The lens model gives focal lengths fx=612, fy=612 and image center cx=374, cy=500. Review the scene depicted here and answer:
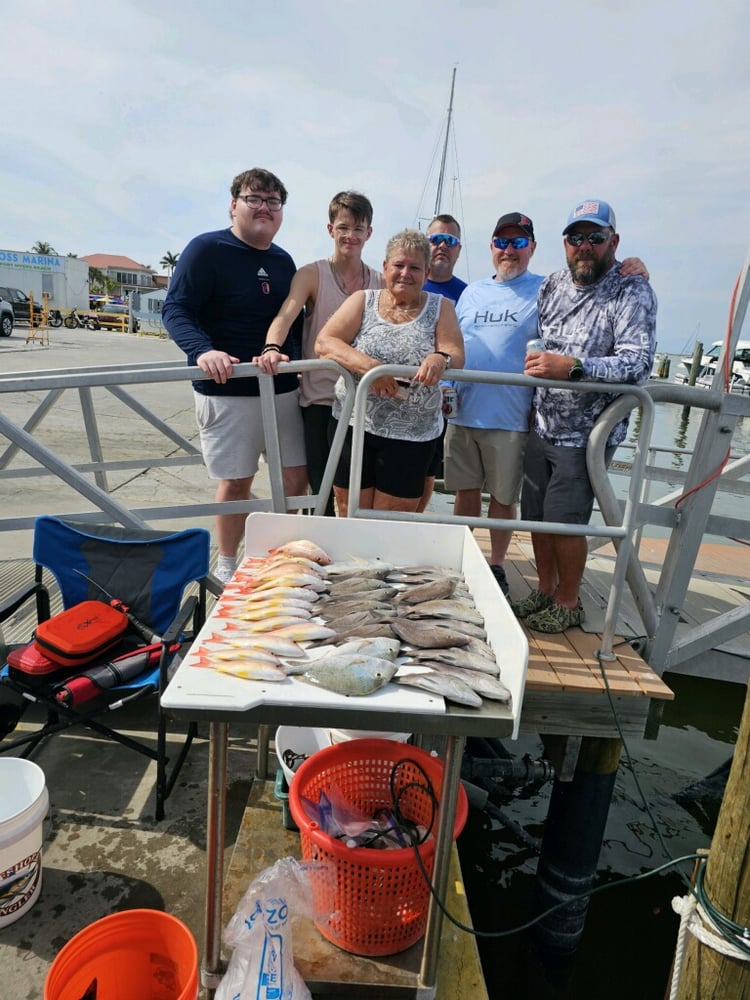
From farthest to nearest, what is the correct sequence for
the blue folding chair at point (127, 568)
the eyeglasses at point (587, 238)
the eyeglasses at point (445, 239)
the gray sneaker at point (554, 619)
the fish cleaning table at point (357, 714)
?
the eyeglasses at point (445, 239), the blue folding chair at point (127, 568), the gray sneaker at point (554, 619), the eyeglasses at point (587, 238), the fish cleaning table at point (357, 714)

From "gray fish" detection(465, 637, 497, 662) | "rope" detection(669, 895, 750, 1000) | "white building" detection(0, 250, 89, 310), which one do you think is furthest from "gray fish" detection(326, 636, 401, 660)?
"white building" detection(0, 250, 89, 310)

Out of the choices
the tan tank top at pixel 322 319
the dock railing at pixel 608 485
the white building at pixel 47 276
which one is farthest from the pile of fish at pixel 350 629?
the white building at pixel 47 276

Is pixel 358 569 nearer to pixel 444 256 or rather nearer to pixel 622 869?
pixel 444 256

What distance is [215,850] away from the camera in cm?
183

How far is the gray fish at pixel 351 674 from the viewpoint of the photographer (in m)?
Result: 1.65

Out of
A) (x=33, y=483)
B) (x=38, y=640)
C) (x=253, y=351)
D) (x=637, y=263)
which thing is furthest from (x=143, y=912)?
(x=33, y=483)

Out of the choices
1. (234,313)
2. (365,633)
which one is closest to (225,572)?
(234,313)

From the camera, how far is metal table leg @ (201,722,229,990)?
177cm

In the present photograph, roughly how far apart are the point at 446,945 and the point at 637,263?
2.95 m

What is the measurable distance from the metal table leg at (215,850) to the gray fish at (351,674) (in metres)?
0.29

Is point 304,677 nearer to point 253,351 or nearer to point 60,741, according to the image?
point 60,741

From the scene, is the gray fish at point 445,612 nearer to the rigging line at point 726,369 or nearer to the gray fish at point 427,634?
the gray fish at point 427,634

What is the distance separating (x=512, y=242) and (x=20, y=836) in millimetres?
3549

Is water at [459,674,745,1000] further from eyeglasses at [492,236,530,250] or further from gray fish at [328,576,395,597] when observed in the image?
eyeglasses at [492,236,530,250]
